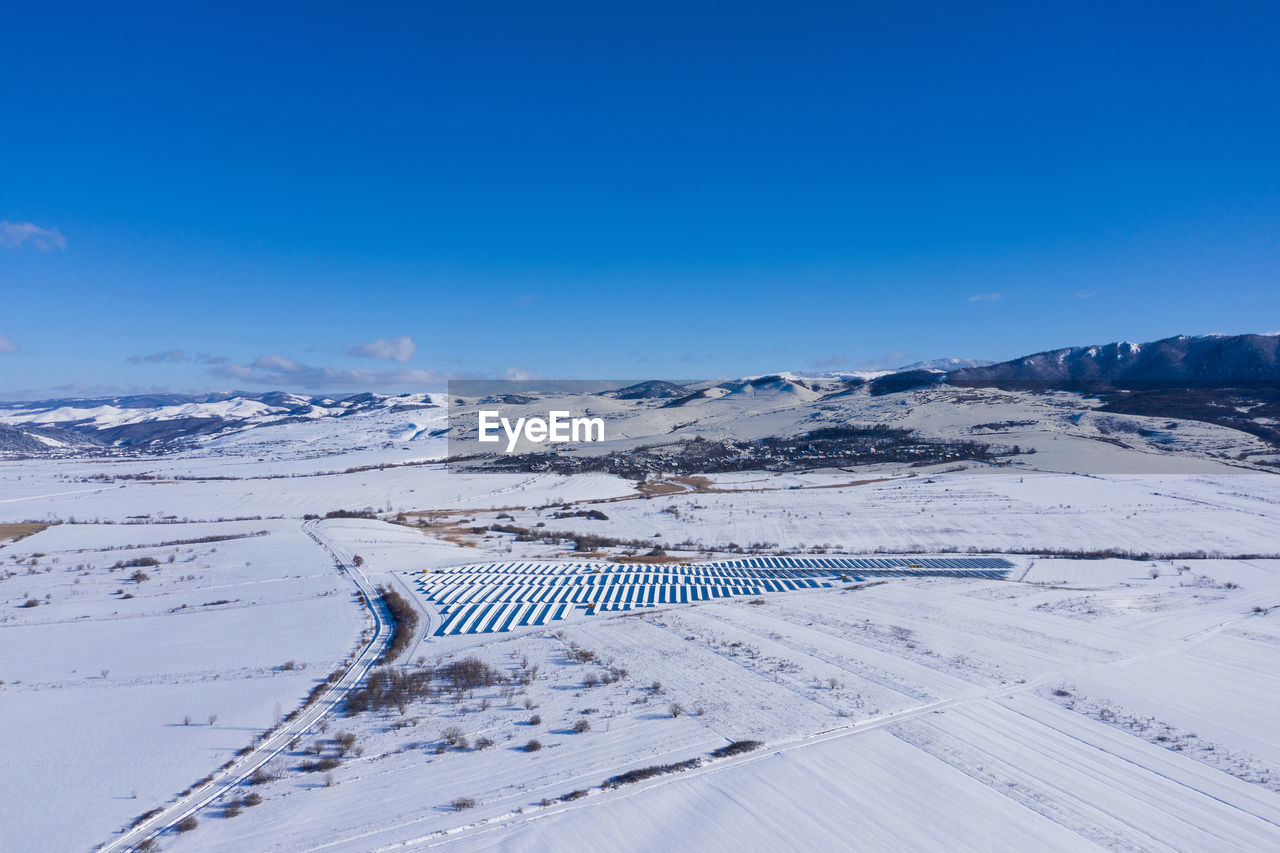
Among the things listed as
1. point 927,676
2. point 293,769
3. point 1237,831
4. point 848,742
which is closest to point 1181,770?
point 1237,831

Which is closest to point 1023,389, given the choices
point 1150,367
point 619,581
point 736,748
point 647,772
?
point 1150,367

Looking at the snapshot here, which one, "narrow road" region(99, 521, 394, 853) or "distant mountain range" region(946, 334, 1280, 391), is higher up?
"distant mountain range" region(946, 334, 1280, 391)

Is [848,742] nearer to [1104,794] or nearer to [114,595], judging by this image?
[1104,794]

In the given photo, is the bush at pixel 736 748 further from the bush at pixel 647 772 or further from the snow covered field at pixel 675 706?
the bush at pixel 647 772

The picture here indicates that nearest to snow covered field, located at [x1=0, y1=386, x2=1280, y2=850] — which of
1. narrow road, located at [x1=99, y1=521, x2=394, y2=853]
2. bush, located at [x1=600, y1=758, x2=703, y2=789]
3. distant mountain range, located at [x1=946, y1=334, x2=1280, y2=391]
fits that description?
bush, located at [x1=600, y1=758, x2=703, y2=789]

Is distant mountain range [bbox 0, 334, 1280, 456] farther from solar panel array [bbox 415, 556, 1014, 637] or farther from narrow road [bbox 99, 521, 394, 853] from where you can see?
narrow road [bbox 99, 521, 394, 853]

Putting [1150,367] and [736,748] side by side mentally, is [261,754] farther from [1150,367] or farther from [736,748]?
[1150,367]

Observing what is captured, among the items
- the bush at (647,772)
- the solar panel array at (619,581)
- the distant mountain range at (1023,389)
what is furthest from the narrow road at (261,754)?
the distant mountain range at (1023,389)
